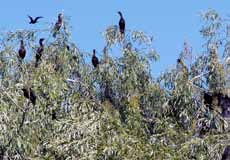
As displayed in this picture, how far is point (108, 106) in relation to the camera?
6.61m

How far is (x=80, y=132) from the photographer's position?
241 inches

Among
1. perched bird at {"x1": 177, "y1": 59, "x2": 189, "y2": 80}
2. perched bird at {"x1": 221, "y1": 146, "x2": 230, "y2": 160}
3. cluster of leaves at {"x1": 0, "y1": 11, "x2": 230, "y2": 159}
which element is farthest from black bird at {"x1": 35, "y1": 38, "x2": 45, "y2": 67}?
perched bird at {"x1": 221, "y1": 146, "x2": 230, "y2": 160}

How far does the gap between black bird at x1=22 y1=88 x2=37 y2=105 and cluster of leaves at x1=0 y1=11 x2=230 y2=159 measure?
0.31ft

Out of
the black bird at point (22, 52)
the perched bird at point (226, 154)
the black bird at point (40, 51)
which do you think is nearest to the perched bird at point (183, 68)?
the perched bird at point (226, 154)

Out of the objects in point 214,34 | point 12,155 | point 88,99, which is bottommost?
point 12,155

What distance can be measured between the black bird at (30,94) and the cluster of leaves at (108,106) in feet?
0.31

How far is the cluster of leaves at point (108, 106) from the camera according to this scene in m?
6.05

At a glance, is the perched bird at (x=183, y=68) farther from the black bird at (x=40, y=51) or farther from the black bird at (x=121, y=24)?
the black bird at (x=40, y=51)

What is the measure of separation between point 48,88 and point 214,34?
5.43ft

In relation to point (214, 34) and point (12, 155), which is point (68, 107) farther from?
point (214, 34)

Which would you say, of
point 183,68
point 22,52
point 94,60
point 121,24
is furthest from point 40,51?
point 183,68

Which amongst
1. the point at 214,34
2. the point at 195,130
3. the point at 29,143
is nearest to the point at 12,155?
the point at 29,143

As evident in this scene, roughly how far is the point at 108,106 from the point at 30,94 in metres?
0.76

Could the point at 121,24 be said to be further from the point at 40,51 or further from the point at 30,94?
the point at 30,94
